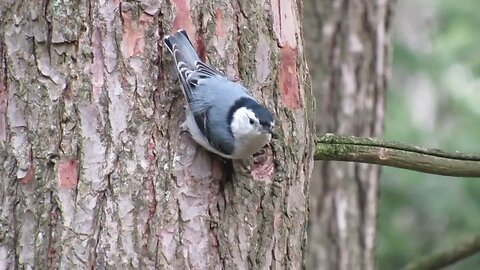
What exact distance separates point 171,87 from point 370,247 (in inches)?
89.3

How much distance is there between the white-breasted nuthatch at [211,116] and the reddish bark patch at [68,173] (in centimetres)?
32

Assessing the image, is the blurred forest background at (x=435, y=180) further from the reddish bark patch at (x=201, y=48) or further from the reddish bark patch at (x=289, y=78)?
the reddish bark patch at (x=201, y=48)

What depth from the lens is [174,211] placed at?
229 centimetres

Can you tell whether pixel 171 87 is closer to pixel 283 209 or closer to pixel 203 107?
pixel 203 107

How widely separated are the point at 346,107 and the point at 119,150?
87.3 inches

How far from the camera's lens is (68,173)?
227cm

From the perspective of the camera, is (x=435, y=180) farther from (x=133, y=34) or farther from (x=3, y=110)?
(x=3, y=110)

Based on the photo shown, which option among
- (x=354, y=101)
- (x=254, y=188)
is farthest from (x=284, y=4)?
(x=354, y=101)

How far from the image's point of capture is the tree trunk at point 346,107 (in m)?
4.29

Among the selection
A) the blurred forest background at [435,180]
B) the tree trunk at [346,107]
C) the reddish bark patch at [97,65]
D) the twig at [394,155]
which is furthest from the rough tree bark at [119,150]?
the blurred forest background at [435,180]

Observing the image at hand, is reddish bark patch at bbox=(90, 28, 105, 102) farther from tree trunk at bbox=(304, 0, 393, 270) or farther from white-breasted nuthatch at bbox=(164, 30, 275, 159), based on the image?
tree trunk at bbox=(304, 0, 393, 270)

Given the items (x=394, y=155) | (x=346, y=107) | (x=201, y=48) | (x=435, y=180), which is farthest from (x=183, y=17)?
(x=435, y=180)

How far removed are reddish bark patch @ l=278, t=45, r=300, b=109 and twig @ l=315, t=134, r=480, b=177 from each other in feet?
0.76

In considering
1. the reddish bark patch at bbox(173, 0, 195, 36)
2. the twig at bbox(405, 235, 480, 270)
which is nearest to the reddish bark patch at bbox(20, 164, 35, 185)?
the reddish bark patch at bbox(173, 0, 195, 36)
